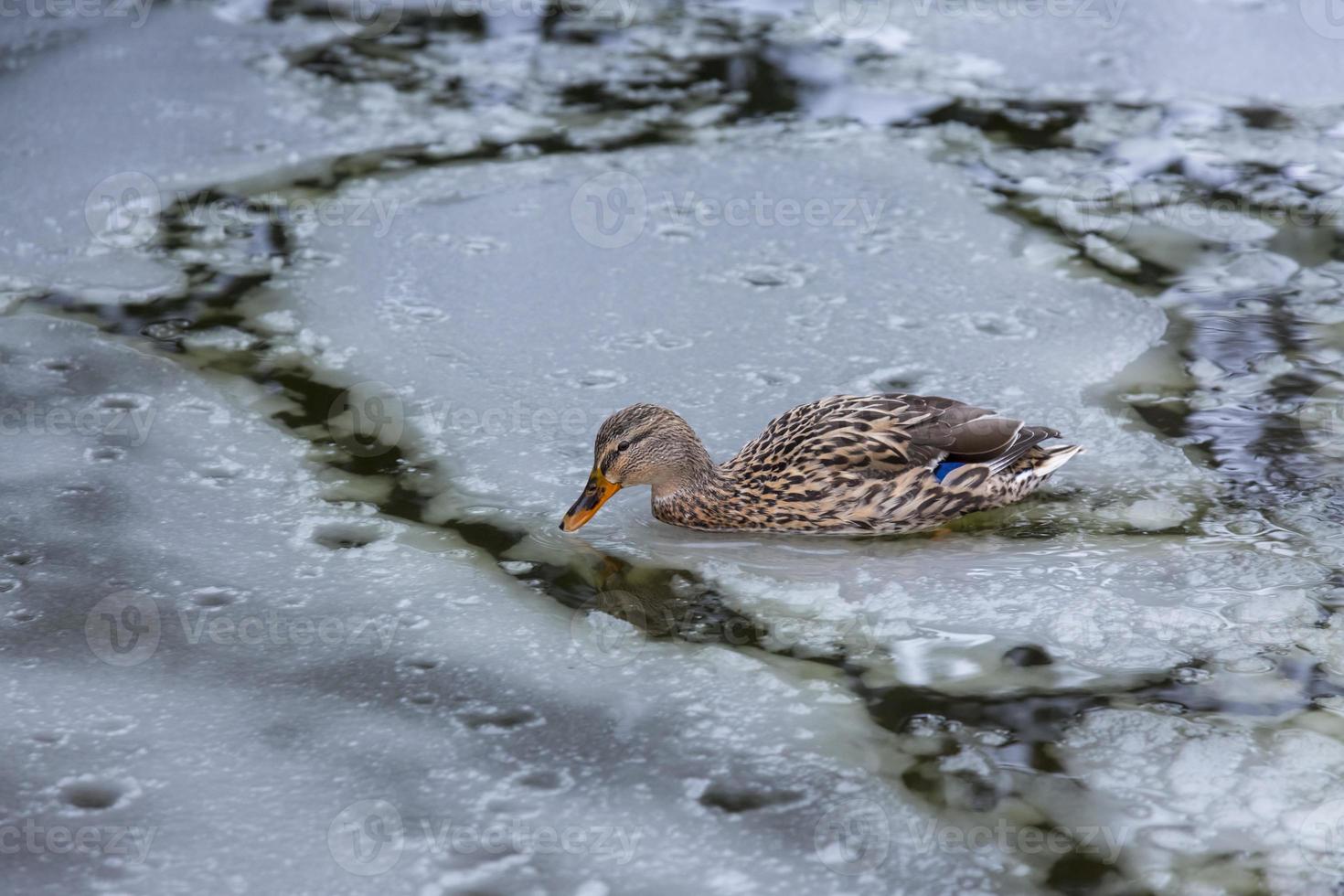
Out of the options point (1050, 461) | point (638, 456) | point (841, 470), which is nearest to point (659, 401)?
point (638, 456)

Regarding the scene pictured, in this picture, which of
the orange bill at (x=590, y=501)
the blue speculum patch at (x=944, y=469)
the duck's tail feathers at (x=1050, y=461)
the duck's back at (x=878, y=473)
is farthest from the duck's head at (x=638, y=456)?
the duck's tail feathers at (x=1050, y=461)

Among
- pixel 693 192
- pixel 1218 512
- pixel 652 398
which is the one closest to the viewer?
pixel 1218 512

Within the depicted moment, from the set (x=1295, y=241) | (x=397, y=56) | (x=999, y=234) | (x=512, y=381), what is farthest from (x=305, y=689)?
(x=397, y=56)

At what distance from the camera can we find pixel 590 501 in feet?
14.7

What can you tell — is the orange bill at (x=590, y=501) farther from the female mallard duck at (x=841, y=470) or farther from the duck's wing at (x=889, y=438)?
the duck's wing at (x=889, y=438)

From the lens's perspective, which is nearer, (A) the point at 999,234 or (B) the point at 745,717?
(B) the point at 745,717

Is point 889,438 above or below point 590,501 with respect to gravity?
above

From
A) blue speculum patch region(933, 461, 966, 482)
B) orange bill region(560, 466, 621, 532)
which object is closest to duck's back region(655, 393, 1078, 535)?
blue speculum patch region(933, 461, 966, 482)

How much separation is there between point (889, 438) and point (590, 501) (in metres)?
0.93

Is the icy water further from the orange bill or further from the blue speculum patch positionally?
the blue speculum patch

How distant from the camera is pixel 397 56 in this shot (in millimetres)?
8070

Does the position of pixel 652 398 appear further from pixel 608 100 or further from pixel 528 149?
pixel 608 100

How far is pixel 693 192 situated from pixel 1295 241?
99.3 inches

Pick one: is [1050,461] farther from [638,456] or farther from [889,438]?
[638,456]
